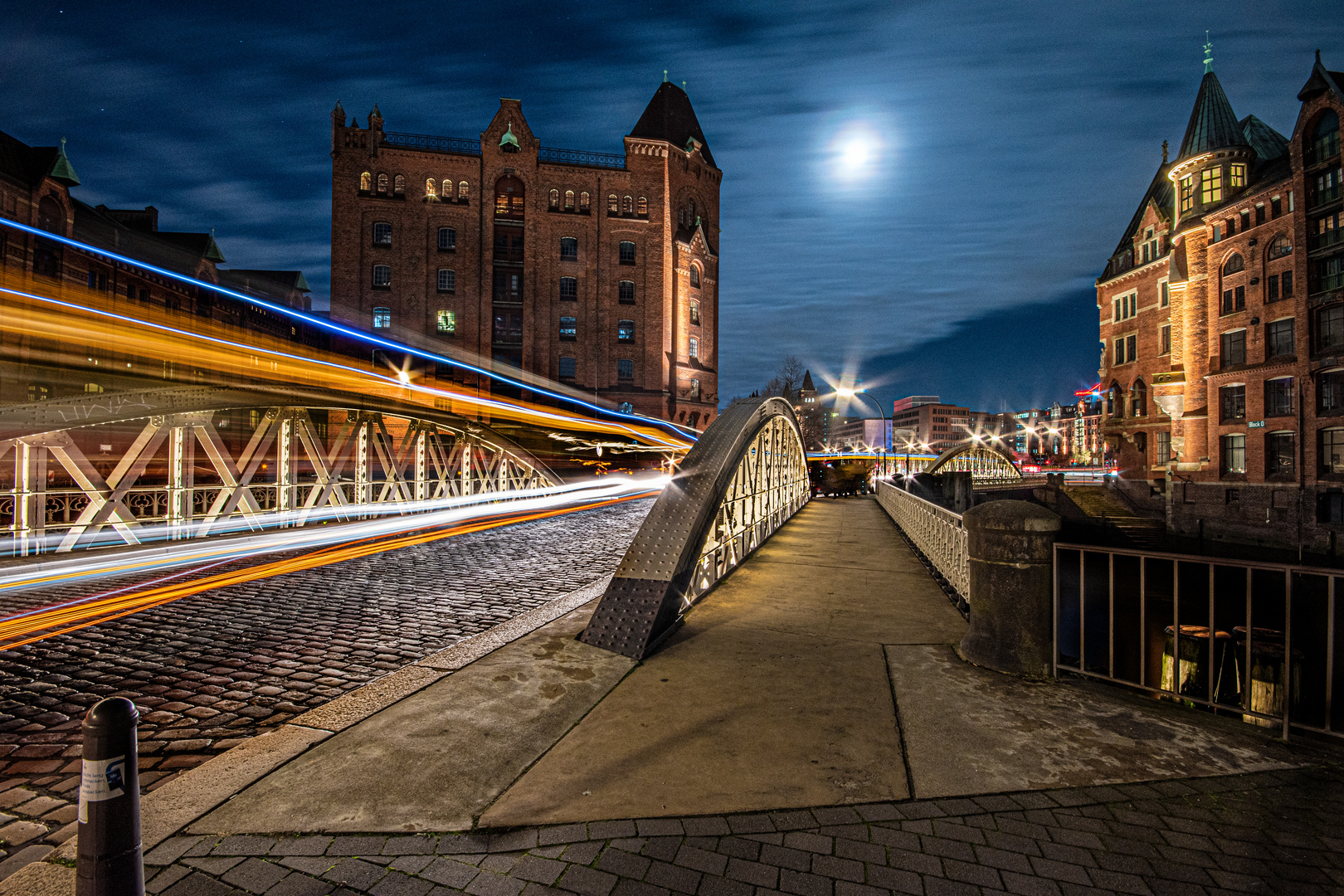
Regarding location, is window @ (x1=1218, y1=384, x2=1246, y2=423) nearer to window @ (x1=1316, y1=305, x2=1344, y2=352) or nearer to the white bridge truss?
window @ (x1=1316, y1=305, x2=1344, y2=352)

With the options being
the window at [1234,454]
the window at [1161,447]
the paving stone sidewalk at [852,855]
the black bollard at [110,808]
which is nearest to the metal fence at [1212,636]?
the paving stone sidewalk at [852,855]

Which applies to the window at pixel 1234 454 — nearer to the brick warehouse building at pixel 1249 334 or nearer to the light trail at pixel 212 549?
the brick warehouse building at pixel 1249 334

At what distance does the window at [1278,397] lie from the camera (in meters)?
29.7

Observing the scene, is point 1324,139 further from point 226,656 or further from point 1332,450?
point 226,656

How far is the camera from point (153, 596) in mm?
8023

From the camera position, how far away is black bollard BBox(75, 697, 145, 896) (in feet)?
6.64

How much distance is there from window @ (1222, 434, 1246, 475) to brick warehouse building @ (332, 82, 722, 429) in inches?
1248

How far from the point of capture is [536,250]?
45.9m

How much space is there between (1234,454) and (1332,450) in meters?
4.74

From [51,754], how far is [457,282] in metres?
45.1

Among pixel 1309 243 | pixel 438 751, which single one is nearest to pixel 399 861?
pixel 438 751

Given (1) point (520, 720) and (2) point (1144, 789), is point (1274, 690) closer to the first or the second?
(2) point (1144, 789)

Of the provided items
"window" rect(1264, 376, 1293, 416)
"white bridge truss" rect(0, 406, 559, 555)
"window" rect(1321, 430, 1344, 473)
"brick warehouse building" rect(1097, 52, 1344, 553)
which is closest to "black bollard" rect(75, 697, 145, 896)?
"white bridge truss" rect(0, 406, 559, 555)

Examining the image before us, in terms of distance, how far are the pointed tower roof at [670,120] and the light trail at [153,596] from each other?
1741 inches
